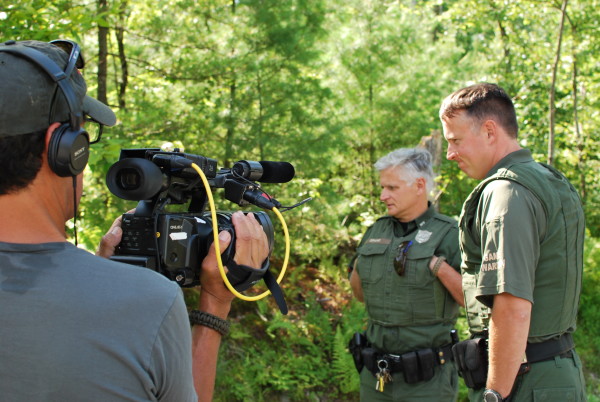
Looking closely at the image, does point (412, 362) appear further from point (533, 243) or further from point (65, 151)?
point (65, 151)

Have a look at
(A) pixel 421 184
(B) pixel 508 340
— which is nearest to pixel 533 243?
(B) pixel 508 340

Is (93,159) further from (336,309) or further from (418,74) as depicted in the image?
(418,74)

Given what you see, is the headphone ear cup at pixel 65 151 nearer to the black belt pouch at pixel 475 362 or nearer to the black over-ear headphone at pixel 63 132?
the black over-ear headphone at pixel 63 132

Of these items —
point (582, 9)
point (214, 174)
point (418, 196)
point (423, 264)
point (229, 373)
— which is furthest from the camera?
point (582, 9)

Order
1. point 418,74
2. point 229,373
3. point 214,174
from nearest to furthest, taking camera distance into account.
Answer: point 214,174 < point 229,373 < point 418,74

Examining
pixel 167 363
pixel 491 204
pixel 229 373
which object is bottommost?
pixel 229 373

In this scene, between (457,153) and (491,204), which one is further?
(457,153)

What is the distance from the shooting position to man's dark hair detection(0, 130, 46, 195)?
1.23m

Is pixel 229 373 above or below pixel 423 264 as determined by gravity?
below

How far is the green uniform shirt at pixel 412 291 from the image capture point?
3658 mm

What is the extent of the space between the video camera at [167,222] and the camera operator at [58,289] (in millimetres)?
372

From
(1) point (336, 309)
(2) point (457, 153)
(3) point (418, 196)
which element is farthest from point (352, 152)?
(2) point (457, 153)

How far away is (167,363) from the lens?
1.26 meters

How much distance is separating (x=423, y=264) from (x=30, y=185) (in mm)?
2835
